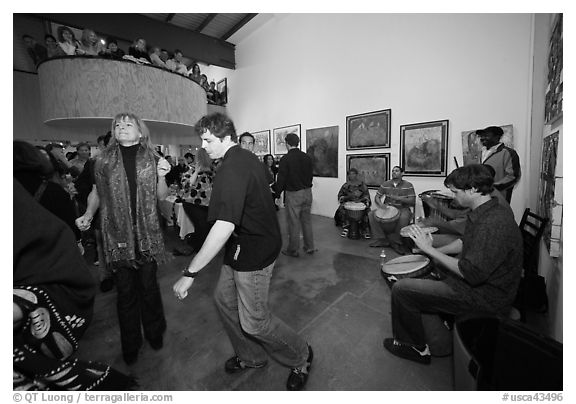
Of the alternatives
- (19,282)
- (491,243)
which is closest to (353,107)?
(491,243)

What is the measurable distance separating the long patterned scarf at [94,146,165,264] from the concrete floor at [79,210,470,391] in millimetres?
879

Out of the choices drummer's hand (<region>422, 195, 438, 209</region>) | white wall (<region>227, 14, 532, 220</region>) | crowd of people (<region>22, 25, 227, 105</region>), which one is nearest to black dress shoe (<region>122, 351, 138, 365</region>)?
drummer's hand (<region>422, 195, 438, 209</region>)

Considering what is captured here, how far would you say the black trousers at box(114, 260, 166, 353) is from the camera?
5.85 ft

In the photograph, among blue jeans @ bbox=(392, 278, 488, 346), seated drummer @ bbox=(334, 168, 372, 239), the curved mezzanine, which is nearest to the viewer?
blue jeans @ bbox=(392, 278, 488, 346)

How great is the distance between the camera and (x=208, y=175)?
3564mm

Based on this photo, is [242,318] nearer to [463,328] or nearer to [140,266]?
[140,266]

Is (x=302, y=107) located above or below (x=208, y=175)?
above

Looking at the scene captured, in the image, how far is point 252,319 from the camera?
148 centimetres

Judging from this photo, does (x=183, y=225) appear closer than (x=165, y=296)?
No

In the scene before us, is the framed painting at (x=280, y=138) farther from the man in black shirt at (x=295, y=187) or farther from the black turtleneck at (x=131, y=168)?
the black turtleneck at (x=131, y=168)

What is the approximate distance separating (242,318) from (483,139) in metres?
3.89

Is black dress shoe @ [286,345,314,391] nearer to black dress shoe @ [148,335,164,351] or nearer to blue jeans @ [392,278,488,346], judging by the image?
blue jeans @ [392,278,488,346]

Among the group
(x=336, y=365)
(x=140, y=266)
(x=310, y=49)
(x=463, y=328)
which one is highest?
(x=310, y=49)

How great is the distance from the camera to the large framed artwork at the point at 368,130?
5359 mm
